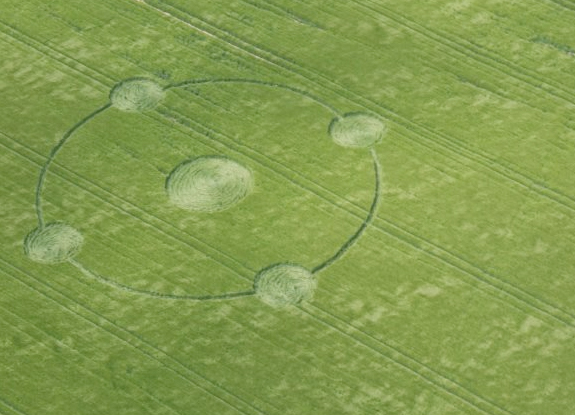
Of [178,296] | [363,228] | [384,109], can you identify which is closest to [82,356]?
[178,296]

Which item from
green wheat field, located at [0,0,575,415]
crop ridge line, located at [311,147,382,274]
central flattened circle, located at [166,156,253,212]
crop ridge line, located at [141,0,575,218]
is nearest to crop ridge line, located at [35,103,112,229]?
green wheat field, located at [0,0,575,415]

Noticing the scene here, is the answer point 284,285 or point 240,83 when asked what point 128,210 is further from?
point 240,83

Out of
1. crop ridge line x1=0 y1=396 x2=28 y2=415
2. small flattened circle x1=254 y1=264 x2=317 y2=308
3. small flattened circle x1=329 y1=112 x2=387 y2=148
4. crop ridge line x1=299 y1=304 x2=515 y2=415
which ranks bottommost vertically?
crop ridge line x1=0 y1=396 x2=28 y2=415

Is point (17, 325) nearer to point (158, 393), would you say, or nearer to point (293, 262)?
point (158, 393)

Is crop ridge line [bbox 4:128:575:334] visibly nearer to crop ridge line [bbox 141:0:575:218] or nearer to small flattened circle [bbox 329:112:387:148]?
small flattened circle [bbox 329:112:387:148]

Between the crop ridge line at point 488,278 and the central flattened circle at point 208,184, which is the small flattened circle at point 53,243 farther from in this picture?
the crop ridge line at point 488,278

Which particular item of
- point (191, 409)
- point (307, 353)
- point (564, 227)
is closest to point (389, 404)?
point (307, 353)

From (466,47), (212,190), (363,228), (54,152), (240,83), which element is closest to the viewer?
(363,228)
